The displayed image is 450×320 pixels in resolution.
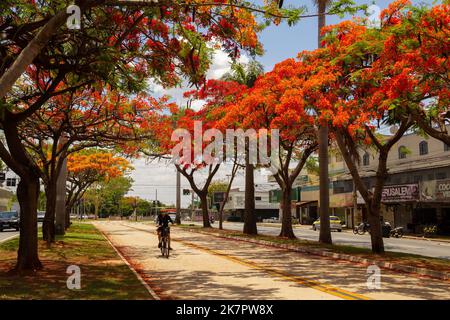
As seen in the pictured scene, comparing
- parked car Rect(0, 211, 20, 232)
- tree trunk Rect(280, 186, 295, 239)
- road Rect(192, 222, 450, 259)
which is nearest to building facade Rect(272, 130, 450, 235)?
road Rect(192, 222, 450, 259)

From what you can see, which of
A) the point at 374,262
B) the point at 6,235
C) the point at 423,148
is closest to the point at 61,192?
the point at 6,235

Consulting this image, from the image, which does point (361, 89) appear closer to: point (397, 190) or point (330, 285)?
point (330, 285)

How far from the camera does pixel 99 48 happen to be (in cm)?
1119

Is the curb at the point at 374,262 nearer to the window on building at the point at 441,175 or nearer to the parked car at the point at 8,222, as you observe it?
the window on building at the point at 441,175

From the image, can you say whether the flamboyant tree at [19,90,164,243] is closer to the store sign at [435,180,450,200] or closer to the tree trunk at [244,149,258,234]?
the tree trunk at [244,149,258,234]

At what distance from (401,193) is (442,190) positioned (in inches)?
184

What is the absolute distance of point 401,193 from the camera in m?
39.4

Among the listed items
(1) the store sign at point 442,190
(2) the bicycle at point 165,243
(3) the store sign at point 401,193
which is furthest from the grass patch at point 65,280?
(3) the store sign at point 401,193

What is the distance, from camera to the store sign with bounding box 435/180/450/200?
34469mm

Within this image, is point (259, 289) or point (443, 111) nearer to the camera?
point (259, 289)

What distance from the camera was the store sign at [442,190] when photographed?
34469 millimetres

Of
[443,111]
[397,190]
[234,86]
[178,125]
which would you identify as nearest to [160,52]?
[443,111]
